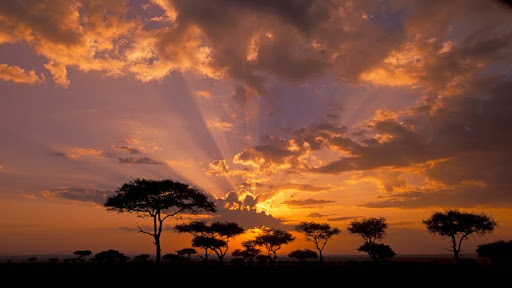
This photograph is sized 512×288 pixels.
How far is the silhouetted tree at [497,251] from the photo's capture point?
215 feet

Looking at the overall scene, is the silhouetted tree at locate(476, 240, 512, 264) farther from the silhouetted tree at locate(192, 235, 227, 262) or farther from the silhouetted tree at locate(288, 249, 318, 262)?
the silhouetted tree at locate(192, 235, 227, 262)

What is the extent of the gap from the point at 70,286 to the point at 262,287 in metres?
13.8

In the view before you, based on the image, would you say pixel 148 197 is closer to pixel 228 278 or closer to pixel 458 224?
pixel 228 278

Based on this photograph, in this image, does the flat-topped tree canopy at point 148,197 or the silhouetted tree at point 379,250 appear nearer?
the flat-topped tree canopy at point 148,197

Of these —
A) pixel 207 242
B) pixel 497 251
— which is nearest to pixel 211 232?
pixel 207 242

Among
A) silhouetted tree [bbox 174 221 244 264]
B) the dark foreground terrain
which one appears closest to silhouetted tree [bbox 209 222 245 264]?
silhouetted tree [bbox 174 221 244 264]

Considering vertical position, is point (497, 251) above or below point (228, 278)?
below

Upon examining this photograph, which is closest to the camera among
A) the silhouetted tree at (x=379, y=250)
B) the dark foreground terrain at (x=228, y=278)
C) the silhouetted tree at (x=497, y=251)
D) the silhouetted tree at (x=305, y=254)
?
the dark foreground terrain at (x=228, y=278)

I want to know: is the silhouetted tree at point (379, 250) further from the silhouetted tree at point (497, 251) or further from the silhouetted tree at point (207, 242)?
the silhouetted tree at point (207, 242)

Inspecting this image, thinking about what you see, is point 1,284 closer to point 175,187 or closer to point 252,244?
point 175,187

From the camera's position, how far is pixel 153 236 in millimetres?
51094

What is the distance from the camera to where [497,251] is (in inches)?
2630

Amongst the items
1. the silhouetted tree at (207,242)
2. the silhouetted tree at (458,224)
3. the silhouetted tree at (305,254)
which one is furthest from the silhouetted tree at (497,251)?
the silhouetted tree at (207,242)

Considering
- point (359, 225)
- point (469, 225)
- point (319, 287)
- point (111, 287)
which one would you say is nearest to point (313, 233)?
point (359, 225)
